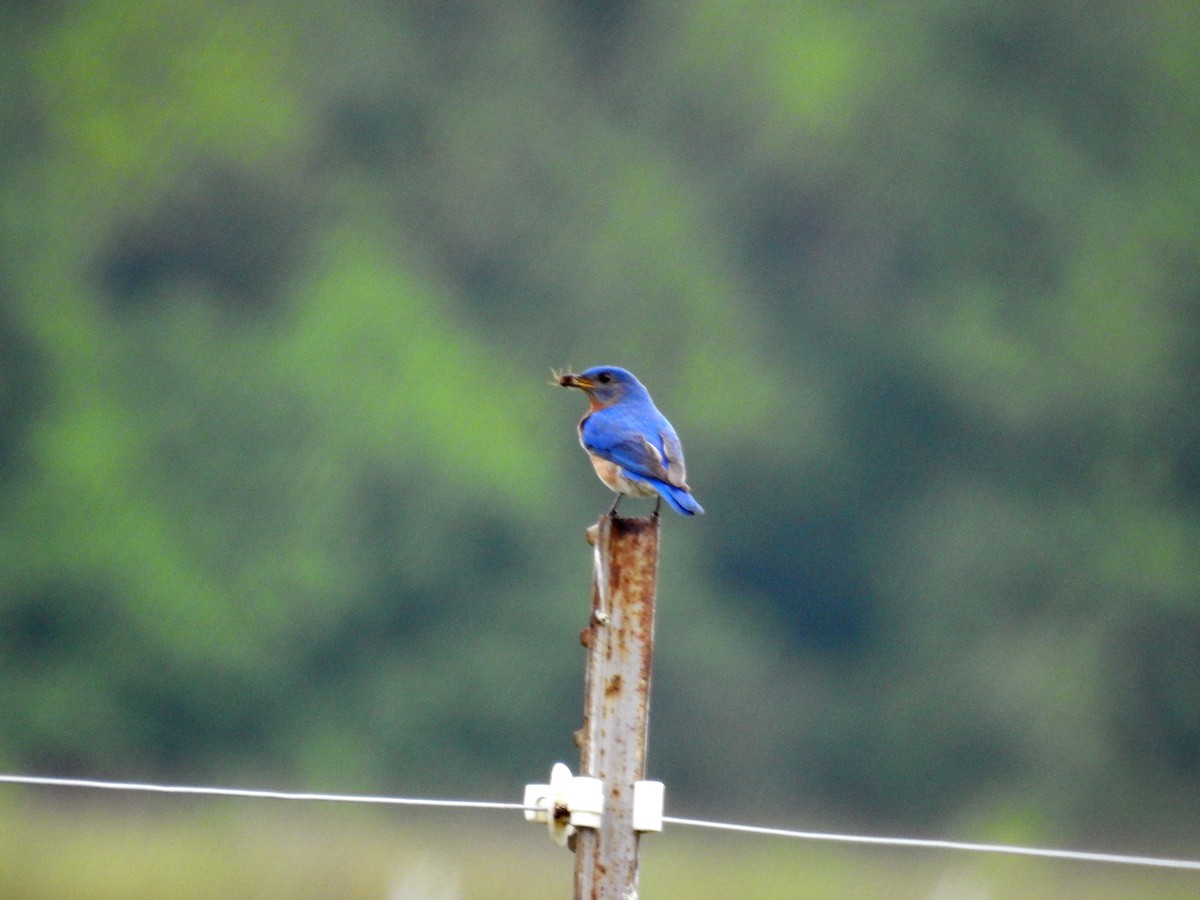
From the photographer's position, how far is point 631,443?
707 centimetres

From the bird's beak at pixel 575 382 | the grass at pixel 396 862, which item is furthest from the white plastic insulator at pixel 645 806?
the grass at pixel 396 862

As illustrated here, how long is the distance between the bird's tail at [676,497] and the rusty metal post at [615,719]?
6.56ft

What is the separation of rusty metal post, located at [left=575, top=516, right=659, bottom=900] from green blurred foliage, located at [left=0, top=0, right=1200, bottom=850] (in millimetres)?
16474

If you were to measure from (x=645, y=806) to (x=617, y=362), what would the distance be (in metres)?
20.7

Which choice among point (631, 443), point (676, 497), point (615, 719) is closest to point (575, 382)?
point (631, 443)

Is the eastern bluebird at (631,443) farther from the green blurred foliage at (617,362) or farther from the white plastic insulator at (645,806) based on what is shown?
the green blurred foliage at (617,362)

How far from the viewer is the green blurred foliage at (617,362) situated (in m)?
23.6

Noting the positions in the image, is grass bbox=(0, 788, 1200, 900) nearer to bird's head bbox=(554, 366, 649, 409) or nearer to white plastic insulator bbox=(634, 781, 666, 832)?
→ bird's head bbox=(554, 366, 649, 409)

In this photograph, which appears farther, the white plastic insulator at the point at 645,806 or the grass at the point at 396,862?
the grass at the point at 396,862

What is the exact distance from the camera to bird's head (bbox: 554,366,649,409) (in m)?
7.71

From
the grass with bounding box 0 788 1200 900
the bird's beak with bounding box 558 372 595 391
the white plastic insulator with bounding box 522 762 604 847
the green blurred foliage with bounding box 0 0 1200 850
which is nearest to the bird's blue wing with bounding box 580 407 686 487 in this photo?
the bird's beak with bounding box 558 372 595 391

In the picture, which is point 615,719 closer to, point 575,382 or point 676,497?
point 676,497

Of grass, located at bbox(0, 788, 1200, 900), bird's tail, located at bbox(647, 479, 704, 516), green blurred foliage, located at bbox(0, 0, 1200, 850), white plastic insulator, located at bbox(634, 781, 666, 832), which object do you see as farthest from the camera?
green blurred foliage, located at bbox(0, 0, 1200, 850)

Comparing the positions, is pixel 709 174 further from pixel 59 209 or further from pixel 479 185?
pixel 59 209
